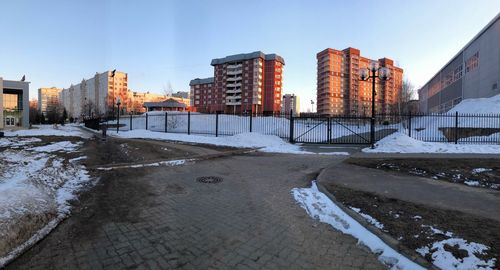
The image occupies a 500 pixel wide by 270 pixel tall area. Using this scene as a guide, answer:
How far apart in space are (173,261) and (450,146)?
16.8 meters

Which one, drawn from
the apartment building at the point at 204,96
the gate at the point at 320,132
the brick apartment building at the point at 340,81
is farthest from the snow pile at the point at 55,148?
the brick apartment building at the point at 340,81

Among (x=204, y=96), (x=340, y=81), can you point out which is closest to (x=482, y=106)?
(x=340, y=81)

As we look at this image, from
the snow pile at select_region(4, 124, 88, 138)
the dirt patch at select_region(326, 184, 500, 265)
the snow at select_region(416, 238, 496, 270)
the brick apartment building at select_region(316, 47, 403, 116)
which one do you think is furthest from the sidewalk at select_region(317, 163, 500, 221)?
the brick apartment building at select_region(316, 47, 403, 116)

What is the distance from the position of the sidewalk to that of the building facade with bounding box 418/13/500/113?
3375cm

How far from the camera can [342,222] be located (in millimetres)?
4949

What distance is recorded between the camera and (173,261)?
141 inches

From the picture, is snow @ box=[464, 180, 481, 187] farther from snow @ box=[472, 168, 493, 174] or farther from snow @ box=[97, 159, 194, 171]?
snow @ box=[97, 159, 194, 171]

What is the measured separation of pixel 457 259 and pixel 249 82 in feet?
333

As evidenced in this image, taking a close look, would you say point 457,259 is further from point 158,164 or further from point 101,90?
point 101,90

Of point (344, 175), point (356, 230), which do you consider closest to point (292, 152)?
point (344, 175)

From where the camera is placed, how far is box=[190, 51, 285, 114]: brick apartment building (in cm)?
10243

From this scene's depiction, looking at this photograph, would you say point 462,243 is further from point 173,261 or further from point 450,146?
point 450,146

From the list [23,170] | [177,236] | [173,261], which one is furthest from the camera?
[23,170]

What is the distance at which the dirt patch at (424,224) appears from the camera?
3.92 m
